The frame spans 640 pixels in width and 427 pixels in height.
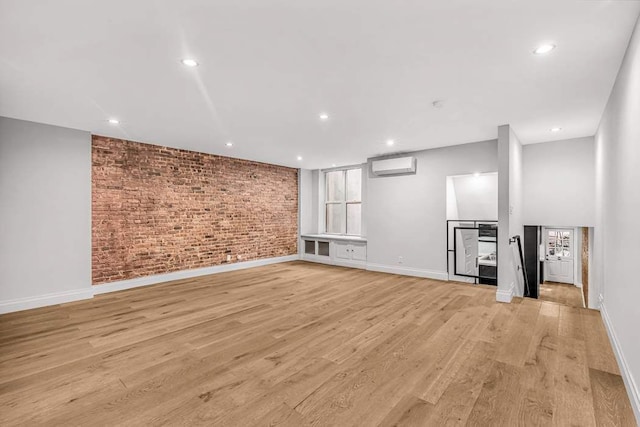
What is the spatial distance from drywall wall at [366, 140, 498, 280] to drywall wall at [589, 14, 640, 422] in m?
2.24

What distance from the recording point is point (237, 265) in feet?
21.8

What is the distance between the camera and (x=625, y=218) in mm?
2303

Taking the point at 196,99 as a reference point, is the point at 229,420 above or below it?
below

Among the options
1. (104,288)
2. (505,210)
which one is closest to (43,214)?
(104,288)

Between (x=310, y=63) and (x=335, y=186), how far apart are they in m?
5.87

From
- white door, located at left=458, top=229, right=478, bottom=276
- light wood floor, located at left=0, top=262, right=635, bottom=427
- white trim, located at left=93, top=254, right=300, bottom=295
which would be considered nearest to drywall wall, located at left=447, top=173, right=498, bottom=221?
white door, located at left=458, top=229, right=478, bottom=276

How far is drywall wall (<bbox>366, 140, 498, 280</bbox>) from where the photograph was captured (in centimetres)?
539

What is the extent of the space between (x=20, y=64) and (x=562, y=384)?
195 inches

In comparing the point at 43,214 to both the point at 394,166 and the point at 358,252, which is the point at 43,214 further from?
the point at 394,166

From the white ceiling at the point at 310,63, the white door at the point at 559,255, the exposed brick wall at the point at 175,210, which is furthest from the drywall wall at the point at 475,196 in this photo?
the white door at the point at 559,255

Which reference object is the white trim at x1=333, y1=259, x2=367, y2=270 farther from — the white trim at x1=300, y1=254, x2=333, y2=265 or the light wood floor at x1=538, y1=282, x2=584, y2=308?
the light wood floor at x1=538, y1=282, x2=584, y2=308

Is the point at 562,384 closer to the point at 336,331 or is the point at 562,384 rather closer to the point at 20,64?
the point at 336,331

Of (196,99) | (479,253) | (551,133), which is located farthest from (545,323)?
(196,99)

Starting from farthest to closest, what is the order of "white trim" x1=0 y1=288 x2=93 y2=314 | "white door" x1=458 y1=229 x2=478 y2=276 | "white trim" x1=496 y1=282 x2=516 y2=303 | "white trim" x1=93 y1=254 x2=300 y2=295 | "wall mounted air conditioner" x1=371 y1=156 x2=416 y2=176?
1. "wall mounted air conditioner" x1=371 y1=156 x2=416 y2=176
2. "white door" x1=458 y1=229 x2=478 y2=276
3. "white trim" x1=93 y1=254 x2=300 y2=295
4. "white trim" x1=496 y1=282 x2=516 y2=303
5. "white trim" x1=0 y1=288 x2=93 y2=314
